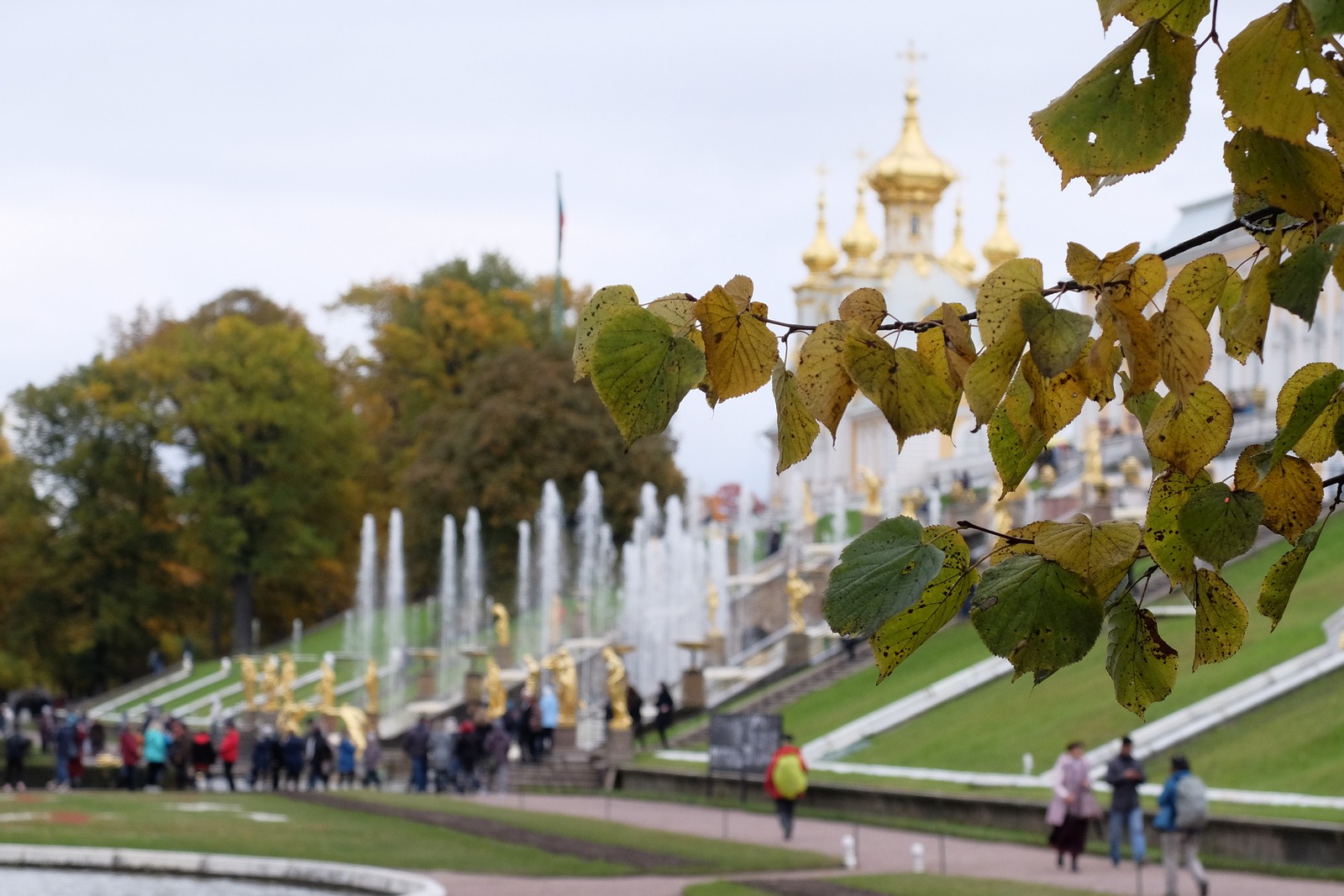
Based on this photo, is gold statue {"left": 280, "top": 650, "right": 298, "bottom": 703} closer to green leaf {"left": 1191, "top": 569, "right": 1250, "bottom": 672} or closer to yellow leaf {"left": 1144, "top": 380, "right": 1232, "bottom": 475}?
green leaf {"left": 1191, "top": 569, "right": 1250, "bottom": 672}

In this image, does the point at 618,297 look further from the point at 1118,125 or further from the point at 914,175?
the point at 914,175

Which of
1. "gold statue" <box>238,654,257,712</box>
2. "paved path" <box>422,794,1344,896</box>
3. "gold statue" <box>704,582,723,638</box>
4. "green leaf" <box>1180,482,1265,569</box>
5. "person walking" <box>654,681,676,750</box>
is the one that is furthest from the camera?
"gold statue" <box>238,654,257,712</box>

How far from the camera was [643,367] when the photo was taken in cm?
316

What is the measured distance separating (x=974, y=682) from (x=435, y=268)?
5534cm

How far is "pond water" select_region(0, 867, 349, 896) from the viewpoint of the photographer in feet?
60.1

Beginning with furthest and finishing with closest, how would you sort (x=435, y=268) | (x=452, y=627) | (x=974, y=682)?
(x=435, y=268) → (x=452, y=627) → (x=974, y=682)

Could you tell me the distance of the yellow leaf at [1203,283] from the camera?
10.8 feet

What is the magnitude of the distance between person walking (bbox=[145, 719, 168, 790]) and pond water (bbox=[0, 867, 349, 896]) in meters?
16.9

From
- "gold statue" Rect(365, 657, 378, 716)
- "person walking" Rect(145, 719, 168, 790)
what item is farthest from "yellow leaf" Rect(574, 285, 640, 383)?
"gold statue" Rect(365, 657, 378, 716)

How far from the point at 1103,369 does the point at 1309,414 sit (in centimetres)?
30

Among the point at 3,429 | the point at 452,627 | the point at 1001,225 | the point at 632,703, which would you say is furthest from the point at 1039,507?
the point at 3,429

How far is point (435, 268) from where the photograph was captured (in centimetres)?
8769

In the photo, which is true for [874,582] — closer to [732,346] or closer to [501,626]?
[732,346]

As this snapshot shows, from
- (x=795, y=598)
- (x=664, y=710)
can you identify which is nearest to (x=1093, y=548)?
(x=664, y=710)
